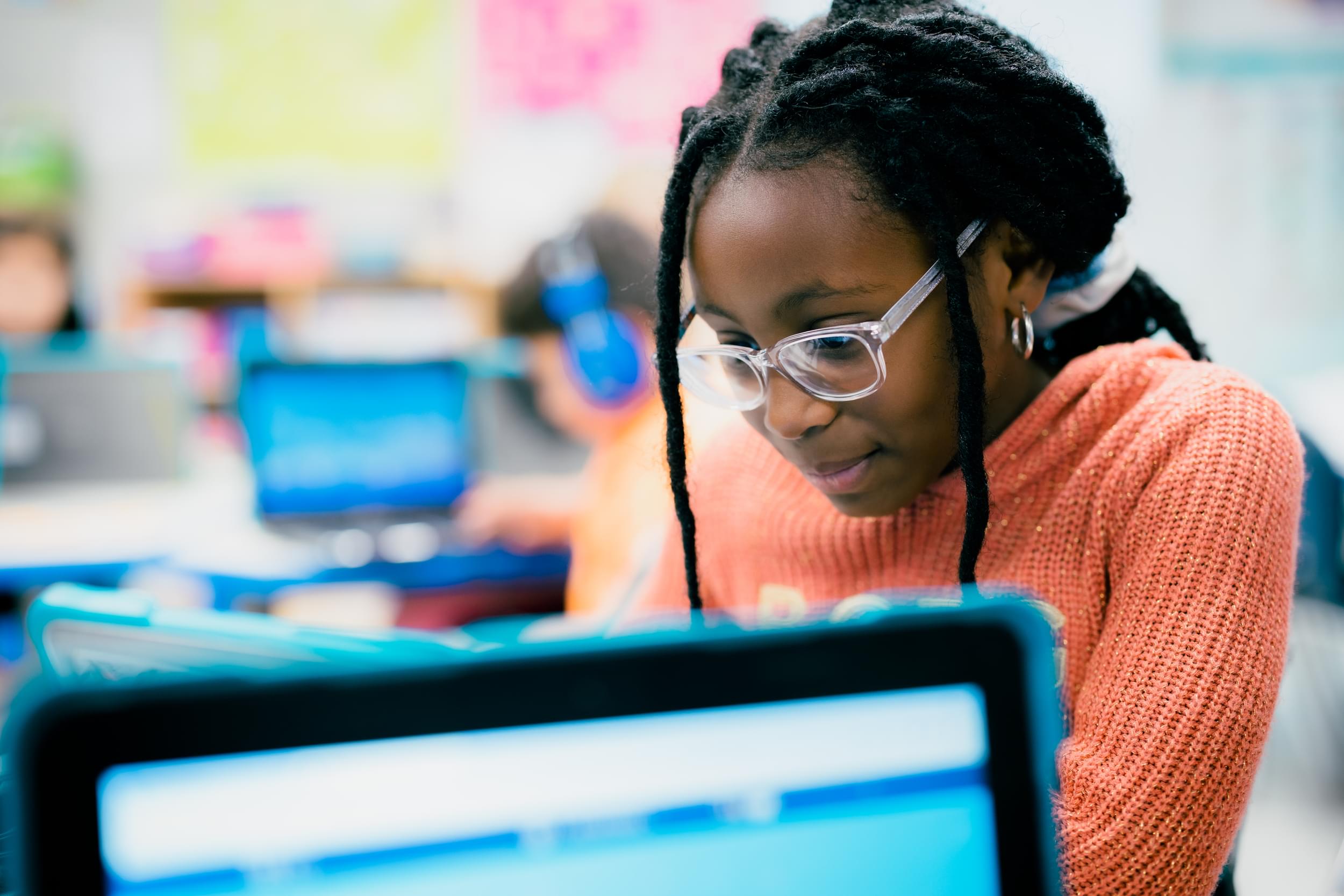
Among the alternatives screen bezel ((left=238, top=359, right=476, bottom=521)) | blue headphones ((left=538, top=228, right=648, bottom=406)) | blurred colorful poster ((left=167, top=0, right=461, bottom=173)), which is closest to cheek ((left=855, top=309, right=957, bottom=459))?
blue headphones ((left=538, top=228, right=648, bottom=406))

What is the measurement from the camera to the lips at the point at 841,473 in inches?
25.8

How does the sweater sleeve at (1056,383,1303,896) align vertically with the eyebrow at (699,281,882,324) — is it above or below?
below

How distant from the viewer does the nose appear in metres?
0.63

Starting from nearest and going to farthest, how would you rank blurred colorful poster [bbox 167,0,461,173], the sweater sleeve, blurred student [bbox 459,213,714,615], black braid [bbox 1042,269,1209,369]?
the sweater sleeve, black braid [bbox 1042,269,1209,369], blurred student [bbox 459,213,714,615], blurred colorful poster [bbox 167,0,461,173]

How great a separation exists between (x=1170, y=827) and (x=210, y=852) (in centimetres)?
41

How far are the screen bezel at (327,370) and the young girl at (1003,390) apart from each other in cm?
178

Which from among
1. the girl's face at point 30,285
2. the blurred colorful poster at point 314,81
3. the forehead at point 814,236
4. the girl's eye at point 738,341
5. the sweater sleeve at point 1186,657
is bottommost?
the sweater sleeve at point 1186,657

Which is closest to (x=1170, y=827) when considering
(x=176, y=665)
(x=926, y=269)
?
(x=926, y=269)

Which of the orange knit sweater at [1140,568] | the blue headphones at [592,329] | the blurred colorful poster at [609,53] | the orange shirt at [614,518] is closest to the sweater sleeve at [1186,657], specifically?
the orange knit sweater at [1140,568]

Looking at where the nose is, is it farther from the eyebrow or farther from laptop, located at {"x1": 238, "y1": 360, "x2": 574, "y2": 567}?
laptop, located at {"x1": 238, "y1": 360, "x2": 574, "y2": 567}

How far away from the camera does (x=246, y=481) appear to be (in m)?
3.02

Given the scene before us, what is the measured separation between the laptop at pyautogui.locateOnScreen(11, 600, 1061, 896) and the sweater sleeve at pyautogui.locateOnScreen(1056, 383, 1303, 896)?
174mm

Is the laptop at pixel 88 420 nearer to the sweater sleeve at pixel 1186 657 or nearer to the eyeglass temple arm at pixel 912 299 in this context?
the eyeglass temple arm at pixel 912 299

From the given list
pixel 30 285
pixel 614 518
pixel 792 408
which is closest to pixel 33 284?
pixel 30 285
